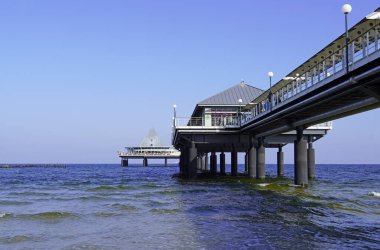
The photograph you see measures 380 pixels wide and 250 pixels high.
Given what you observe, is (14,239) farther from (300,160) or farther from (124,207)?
(300,160)

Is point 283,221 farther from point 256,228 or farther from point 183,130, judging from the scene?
point 183,130

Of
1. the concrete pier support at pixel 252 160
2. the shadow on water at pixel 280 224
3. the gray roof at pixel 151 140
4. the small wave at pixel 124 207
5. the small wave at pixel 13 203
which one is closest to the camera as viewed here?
the shadow on water at pixel 280 224

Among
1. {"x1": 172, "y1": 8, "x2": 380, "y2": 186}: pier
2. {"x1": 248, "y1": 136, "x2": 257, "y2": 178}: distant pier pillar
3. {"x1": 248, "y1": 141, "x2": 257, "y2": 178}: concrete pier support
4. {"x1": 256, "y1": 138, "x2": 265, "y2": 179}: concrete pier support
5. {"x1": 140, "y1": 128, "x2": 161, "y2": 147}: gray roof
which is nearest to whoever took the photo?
{"x1": 172, "y1": 8, "x2": 380, "y2": 186}: pier

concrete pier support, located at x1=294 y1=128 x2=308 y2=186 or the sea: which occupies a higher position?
concrete pier support, located at x1=294 y1=128 x2=308 y2=186

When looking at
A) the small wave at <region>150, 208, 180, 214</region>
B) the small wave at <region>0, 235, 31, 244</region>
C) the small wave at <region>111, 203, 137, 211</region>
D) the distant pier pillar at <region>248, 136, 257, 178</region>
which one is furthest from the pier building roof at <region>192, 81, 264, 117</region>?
the small wave at <region>0, 235, 31, 244</region>

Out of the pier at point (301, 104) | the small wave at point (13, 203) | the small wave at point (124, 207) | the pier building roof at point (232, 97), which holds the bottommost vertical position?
the small wave at point (13, 203)

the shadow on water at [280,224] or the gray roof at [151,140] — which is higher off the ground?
the gray roof at [151,140]

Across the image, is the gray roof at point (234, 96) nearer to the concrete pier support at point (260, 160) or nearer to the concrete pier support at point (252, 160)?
the concrete pier support at point (252, 160)

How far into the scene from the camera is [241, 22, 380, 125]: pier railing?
17.8m

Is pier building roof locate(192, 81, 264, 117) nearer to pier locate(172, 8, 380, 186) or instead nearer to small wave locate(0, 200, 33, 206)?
pier locate(172, 8, 380, 186)

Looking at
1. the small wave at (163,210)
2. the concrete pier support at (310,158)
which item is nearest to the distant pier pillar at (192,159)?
the concrete pier support at (310,158)

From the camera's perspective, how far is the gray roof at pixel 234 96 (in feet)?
168

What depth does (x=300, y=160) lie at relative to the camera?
1380 inches

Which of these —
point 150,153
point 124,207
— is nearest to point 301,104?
point 124,207
